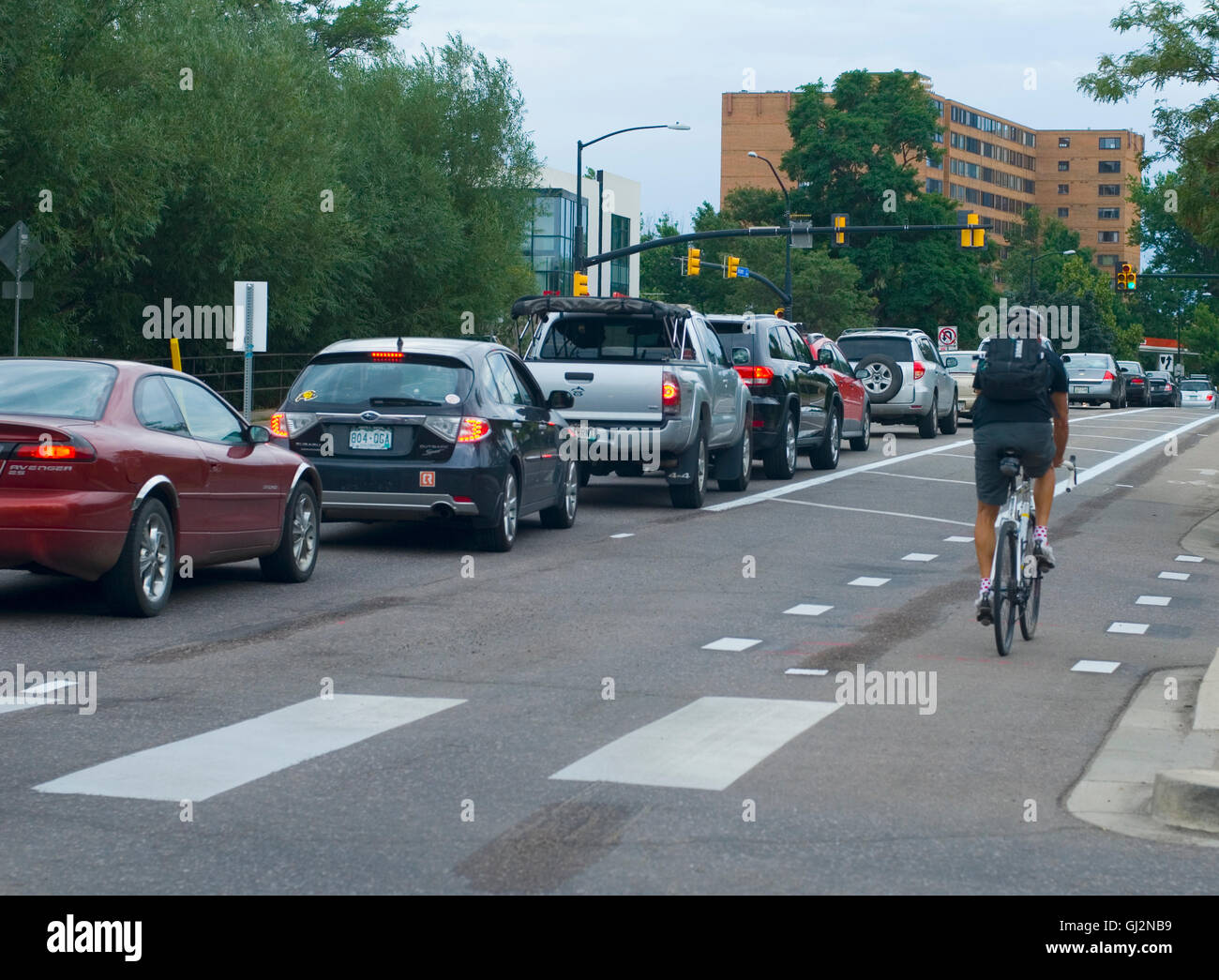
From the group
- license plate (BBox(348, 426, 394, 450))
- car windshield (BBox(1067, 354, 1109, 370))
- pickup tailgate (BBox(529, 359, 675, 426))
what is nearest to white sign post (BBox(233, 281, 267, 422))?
pickup tailgate (BBox(529, 359, 675, 426))

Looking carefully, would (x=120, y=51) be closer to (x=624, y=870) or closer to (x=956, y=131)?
(x=624, y=870)

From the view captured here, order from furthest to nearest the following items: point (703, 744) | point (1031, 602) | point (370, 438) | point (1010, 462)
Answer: point (370, 438) < point (1031, 602) < point (1010, 462) < point (703, 744)

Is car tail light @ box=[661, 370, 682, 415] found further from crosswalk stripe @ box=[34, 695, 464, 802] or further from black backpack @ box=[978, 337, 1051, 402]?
crosswalk stripe @ box=[34, 695, 464, 802]

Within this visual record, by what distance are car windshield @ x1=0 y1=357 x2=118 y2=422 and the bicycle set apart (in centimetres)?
495

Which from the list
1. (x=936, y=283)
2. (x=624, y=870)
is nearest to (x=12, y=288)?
(x=624, y=870)

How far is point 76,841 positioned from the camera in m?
5.46

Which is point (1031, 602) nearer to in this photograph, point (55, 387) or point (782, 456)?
point (55, 387)

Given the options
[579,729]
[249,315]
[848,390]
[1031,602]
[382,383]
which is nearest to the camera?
[579,729]

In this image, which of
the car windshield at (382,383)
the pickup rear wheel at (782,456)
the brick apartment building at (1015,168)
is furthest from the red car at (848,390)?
the brick apartment building at (1015,168)

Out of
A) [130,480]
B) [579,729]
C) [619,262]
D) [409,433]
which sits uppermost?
[619,262]

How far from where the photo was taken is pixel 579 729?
7379 mm

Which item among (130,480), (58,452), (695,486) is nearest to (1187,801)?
(130,480)

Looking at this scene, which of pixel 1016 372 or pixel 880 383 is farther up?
pixel 1016 372

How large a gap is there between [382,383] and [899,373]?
19785mm
